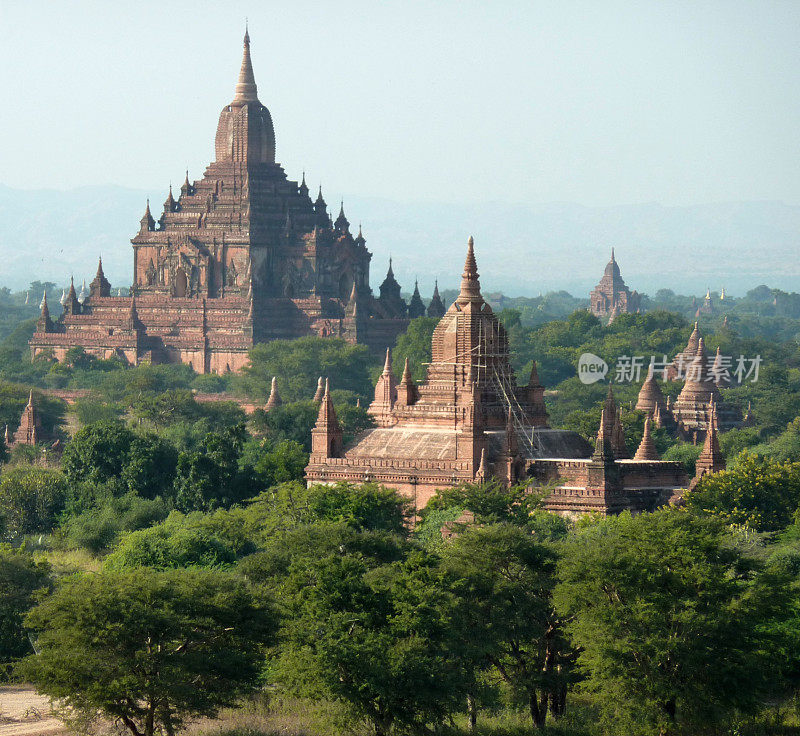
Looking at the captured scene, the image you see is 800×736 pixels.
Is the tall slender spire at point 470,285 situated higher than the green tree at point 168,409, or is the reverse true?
the tall slender spire at point 470,285

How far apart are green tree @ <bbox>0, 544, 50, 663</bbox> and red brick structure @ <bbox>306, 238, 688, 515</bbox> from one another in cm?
→ 1419

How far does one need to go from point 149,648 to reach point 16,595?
31.5 ft

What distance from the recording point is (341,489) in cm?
6328

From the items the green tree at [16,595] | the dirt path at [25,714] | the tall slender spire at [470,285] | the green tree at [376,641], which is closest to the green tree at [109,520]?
the green tree at [16,595]

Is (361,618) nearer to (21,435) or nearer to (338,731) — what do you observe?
(338,731)

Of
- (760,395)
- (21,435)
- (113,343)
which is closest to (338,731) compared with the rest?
(21,435)

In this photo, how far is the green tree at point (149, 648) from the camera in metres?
44.3

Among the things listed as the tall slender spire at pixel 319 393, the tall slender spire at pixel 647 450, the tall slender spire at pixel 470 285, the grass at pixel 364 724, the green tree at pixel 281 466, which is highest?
the tall slender spire at pixel 470 285

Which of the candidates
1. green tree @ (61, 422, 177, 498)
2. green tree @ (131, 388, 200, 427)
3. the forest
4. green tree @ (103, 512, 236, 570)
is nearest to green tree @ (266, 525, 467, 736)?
the forest

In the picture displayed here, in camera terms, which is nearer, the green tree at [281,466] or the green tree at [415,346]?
the green tree at [281,466]

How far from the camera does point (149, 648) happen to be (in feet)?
147

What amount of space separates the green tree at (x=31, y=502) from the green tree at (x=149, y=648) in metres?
24.5

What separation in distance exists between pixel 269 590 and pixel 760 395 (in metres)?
75.8

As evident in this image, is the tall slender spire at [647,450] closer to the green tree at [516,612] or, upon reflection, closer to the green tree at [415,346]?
the green tree at [516,612]
